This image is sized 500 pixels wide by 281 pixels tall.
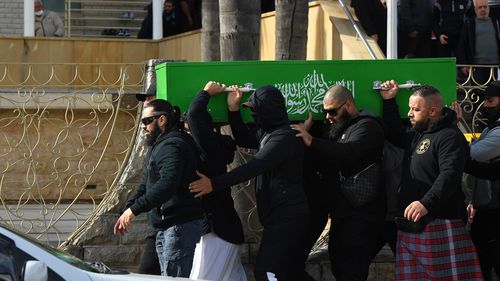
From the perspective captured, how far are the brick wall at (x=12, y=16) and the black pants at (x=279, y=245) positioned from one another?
1253cm

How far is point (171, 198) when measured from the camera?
7785mm

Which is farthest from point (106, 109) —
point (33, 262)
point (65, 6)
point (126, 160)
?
point (65, 6)

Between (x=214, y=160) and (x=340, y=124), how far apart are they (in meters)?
0.89

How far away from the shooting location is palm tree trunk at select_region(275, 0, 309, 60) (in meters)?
11.0

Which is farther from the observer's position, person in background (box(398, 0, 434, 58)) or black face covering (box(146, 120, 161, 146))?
person in background (box(398, 0, 434, 58))

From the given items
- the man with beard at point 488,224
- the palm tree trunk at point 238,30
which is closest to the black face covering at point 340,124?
the man with beard at point 488,224

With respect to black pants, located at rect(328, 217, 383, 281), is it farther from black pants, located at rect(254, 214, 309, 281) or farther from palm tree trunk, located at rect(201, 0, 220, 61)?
palm tree trunk, located at rect(201, 0, 220, 61)

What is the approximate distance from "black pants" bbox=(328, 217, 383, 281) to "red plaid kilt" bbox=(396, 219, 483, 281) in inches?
11.6

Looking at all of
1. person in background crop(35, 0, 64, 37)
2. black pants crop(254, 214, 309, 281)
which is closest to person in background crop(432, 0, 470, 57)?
black pants crop(254, 214, 309, 281)

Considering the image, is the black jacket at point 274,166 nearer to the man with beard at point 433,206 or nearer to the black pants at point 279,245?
the black pants at point 279,245

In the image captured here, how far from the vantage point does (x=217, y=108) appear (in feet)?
26.8

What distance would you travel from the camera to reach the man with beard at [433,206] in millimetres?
7629

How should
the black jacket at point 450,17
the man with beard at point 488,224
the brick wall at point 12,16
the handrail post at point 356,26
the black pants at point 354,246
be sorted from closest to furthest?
the black pants at point 354,246 < the man with beard at point 488,224 < the handrail post at point 356,26 < the black jacket at point 450,17 < the brick wall at point 12,16

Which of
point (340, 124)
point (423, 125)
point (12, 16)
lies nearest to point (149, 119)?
point (340, 124)
